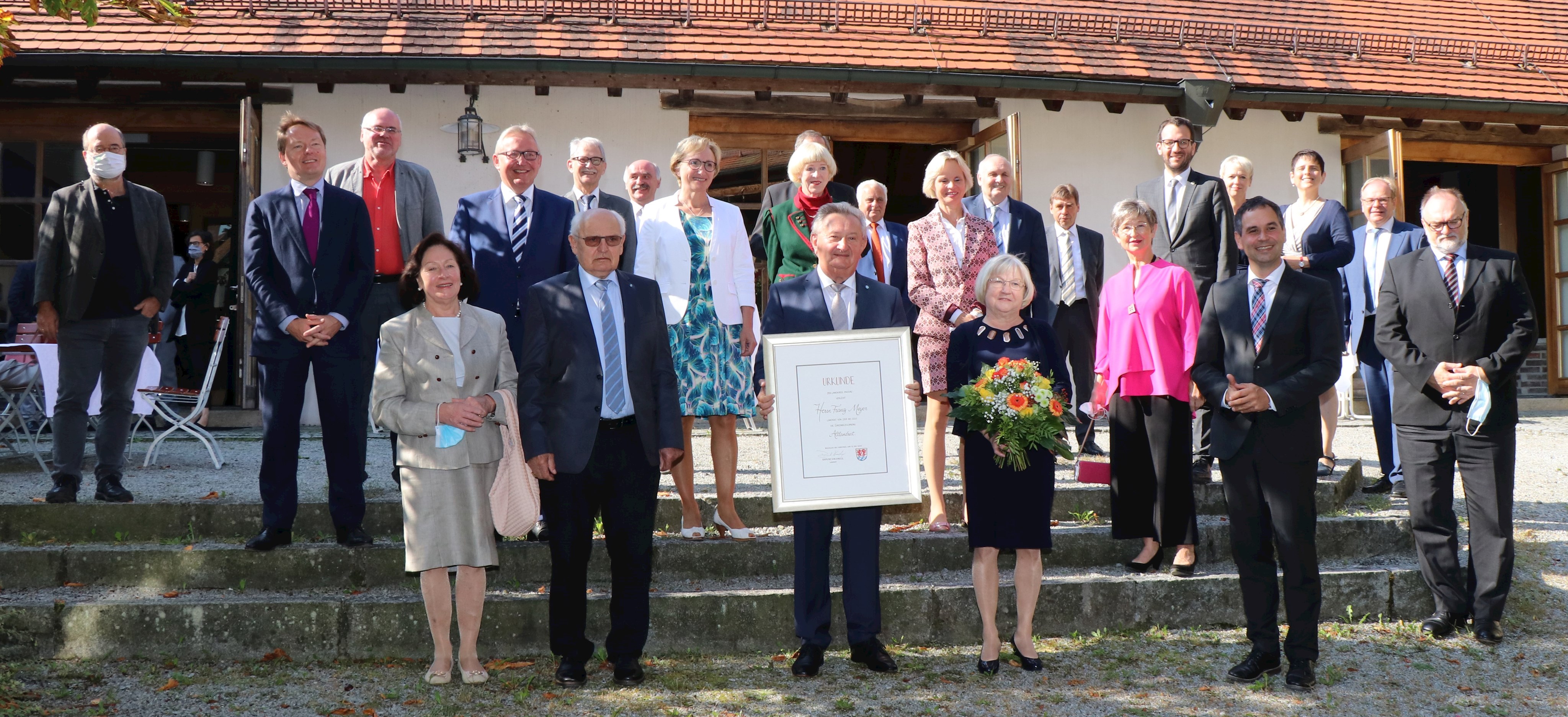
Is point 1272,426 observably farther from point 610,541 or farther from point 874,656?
point 610,541

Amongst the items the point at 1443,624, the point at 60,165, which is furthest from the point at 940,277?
the point at 60,165

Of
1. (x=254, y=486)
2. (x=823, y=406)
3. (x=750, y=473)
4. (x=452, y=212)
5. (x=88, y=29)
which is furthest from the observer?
(x=452, y=212)

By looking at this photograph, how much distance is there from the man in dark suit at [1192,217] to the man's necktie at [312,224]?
13.4ft

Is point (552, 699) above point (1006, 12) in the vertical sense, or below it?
below

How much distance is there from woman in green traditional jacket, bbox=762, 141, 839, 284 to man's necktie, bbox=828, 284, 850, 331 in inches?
31.9

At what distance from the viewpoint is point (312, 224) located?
5133 mm

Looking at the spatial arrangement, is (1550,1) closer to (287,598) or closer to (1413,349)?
(1413,349)

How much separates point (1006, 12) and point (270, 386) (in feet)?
25.6

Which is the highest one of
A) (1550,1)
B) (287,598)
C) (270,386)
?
(1550,1)

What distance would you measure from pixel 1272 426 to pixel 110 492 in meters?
5.33

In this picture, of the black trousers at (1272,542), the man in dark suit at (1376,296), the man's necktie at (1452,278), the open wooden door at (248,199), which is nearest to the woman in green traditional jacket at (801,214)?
the black trousers at (1272,542)

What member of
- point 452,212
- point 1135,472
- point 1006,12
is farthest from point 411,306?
point 1006,12

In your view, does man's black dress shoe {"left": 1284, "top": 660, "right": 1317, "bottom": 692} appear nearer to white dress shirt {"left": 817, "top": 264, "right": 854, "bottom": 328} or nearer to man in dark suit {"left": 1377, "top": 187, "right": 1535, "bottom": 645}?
man in dark suit {"left": 1377, "top": 187, "right": 1535, "bottom": 645}

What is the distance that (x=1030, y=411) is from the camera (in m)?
4.30
